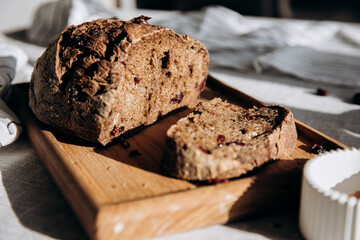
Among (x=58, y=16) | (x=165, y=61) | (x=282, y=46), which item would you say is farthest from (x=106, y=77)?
(x=58, y=16)

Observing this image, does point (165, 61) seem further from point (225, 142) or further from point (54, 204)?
point (54, 204)

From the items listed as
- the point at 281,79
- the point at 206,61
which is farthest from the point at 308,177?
the point at 281,79

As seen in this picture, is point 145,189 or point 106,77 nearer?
point 145,189

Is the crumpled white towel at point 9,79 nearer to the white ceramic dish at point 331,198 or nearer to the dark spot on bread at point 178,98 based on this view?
the dark spot on bread at point 178,98

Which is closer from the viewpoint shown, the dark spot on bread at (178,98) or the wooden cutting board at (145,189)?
the wooden cutting board at (145,189)

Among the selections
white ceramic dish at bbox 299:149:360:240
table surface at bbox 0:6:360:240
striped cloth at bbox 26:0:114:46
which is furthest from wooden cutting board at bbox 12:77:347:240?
striped cloth at bbox 26:0:114:46

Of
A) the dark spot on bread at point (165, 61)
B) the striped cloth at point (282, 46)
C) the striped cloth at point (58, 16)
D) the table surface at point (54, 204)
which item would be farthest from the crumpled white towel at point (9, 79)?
the striped cloth at point (282, 46)
